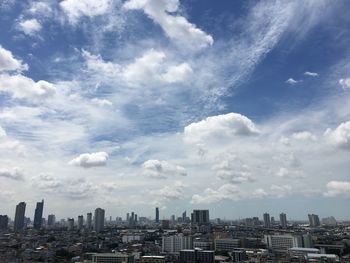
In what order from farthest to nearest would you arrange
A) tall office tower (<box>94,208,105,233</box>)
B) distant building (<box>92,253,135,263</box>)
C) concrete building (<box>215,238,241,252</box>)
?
1. tall office tower (<box>94,208,105,233</box>)
2. concrete building (<box>215,238,241,252</box>)
3. distant building (<box>92,253,135,263</box>)

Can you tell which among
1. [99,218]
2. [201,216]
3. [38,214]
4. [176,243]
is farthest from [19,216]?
[176,243]

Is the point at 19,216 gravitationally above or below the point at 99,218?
above

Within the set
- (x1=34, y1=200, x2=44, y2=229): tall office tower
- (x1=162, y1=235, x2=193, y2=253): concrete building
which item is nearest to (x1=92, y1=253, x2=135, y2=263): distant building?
(x1=162, y1=235, x2=193, y2=253): concrete building

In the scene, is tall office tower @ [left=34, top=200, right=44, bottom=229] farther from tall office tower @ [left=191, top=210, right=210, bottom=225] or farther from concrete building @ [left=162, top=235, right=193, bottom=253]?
concrete building @ [left=162, top=235, right=193, bottom=253]

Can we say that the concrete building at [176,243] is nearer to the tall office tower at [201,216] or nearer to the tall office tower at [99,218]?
the tall office tower at [99,218]

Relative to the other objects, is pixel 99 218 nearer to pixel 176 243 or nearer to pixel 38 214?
pixel 38 214
